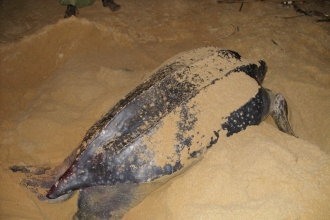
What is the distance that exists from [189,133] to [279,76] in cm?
162

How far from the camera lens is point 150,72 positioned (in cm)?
249

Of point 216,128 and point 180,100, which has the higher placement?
point 180,100

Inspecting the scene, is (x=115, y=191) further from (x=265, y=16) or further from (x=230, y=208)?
(x=265, y=16)

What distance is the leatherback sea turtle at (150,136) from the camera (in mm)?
Answer: 1411

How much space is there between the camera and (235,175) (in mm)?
1388

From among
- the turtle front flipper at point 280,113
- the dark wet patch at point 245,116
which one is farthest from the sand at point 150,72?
the turtle front flipper at point 280,113

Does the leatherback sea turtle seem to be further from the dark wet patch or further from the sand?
the sand

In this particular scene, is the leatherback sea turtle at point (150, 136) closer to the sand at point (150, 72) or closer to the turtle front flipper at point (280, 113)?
the sand at point (150, 72)

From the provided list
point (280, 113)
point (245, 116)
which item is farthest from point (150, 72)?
point (280, 113)

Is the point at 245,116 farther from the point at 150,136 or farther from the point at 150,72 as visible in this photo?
the point at 150,72

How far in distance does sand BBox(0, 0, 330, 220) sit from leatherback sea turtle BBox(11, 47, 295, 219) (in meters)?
0.13

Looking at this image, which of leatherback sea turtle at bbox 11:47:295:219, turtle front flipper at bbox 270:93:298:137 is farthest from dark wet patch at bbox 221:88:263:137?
turtle front flipper at bbox 270:93:298:137

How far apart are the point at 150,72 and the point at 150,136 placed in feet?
4.02

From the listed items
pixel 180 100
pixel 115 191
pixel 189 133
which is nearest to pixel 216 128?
pixel 189 133
